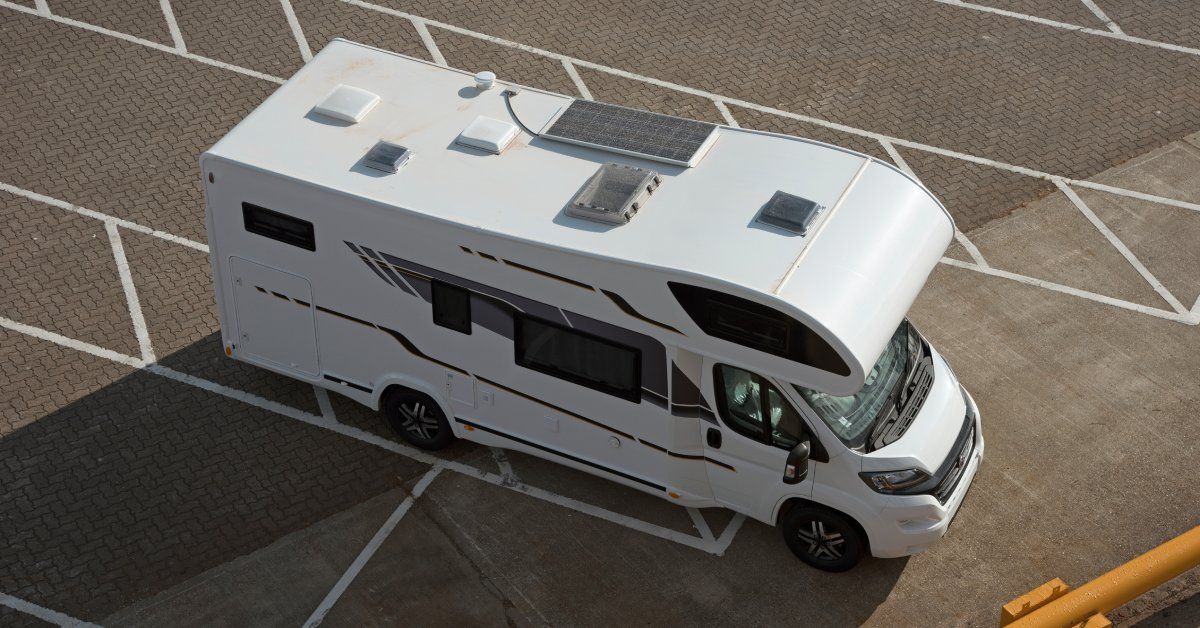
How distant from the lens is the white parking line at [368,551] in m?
10.2

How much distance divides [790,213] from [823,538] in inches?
104

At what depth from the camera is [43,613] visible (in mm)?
10078

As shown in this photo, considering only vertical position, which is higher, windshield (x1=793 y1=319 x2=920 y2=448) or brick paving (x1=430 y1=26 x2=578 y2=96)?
windshield (x1=793 y1=319 x2=920 y2=448)

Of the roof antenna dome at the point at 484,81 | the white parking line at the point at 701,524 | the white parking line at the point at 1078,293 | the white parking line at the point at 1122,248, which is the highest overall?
the roof antenna dome at the point at 484,81

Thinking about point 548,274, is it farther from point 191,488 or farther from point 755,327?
point 191,488

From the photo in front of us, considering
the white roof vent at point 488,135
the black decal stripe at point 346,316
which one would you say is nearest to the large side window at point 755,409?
the white roof vent at point 488,135

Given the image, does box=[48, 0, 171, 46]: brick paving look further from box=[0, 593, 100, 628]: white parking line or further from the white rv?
box=[0, 593, 100, 628]: white parking line

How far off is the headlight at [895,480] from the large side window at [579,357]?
187 cm

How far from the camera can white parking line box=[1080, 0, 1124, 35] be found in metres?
17.0

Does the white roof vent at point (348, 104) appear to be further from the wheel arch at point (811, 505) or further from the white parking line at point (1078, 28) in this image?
the white parking line at point (1078, 28)

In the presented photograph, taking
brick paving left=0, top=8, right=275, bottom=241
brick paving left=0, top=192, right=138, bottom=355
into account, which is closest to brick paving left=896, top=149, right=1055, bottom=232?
brick paving left=0, top=8, right=275, bottom=241

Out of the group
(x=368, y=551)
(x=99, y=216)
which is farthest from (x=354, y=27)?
(x=368, y=551)

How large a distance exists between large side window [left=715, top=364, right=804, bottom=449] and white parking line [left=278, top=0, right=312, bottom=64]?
844 centimetres

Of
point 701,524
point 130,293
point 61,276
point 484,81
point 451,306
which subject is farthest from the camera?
point 61,276
